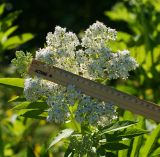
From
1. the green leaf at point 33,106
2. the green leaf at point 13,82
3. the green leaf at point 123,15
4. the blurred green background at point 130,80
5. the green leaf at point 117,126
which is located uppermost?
the green leaf at point 123,15

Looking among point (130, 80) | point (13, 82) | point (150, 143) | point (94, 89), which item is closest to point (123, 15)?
point (130, 80)

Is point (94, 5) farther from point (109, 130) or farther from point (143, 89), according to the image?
point (109, 130)

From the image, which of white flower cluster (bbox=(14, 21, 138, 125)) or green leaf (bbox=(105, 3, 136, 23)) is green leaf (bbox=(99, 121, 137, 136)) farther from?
green leaf (bbox=(105, 3, 136, 23))

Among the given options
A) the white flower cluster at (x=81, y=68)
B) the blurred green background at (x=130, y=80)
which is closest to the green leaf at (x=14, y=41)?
the blurred green background at (x=130, y=80)

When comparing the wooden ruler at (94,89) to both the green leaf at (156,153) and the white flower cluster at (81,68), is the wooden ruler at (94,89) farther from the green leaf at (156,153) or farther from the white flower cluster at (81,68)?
the green leaf at (156,153)

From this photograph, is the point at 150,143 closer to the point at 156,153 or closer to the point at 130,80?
the point at 156,153

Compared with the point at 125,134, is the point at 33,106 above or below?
above
